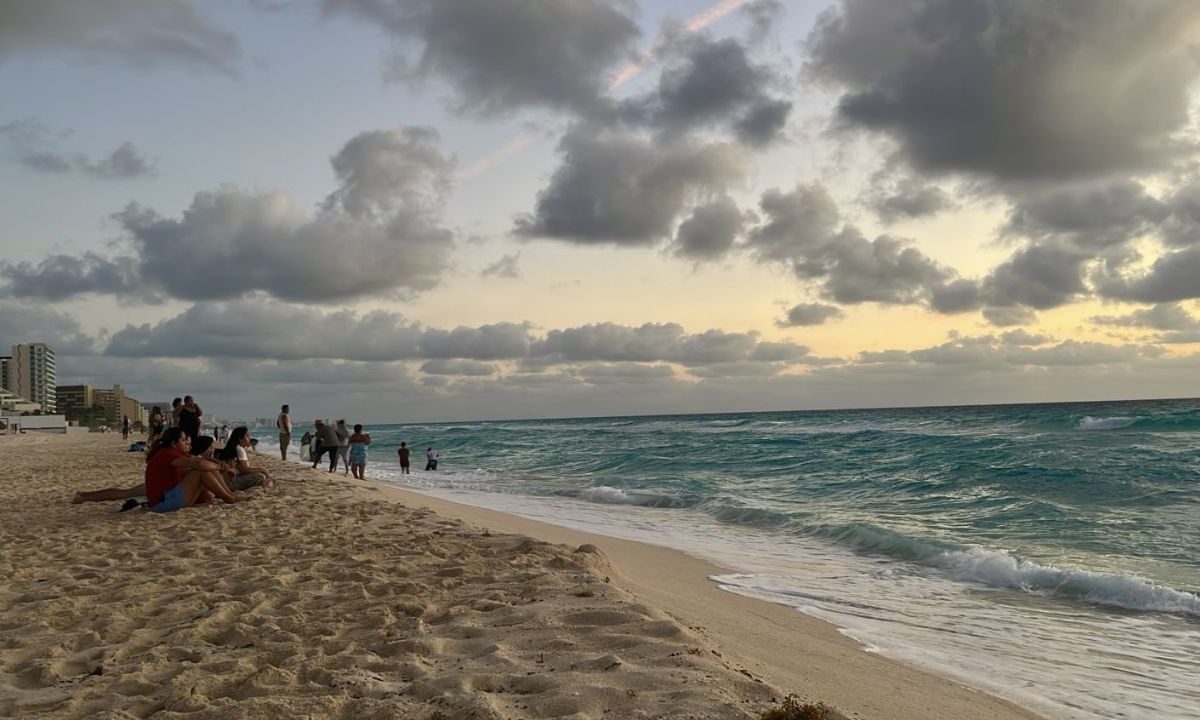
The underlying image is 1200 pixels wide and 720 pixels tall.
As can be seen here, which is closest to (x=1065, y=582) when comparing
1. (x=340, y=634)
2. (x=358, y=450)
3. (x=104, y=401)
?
(x=340, y=634)

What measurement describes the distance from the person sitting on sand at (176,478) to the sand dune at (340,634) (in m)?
1.79

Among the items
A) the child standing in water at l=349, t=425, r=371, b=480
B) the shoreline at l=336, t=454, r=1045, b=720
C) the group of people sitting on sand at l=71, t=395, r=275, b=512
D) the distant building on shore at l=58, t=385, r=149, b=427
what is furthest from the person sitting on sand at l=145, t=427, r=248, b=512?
the distant building on shore at l=58, t=385, r=149, b=427

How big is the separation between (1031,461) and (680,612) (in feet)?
61.4

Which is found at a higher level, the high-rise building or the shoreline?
the high-rise building

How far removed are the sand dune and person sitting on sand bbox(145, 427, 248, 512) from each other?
5.86 ft

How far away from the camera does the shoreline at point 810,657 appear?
12.9 ft

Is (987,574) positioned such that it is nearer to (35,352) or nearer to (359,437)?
(359,437)

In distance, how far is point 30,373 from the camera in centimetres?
13512

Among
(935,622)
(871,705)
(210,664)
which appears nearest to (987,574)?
(935,622)

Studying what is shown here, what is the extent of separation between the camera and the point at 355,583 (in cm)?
569

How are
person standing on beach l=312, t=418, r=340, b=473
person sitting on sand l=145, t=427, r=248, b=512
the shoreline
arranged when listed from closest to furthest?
the shoreline, person sitting on sand l=145, t=427, r=248, b=512, person standing on beach l=312, t=418, r=340, b=473

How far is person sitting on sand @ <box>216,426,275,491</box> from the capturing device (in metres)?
11.9

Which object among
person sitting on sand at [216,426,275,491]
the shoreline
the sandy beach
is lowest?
the shoreline

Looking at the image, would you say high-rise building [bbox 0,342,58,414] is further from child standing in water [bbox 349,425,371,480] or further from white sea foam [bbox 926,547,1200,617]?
white sea foam [bbox 926,547,1200,617]
